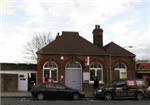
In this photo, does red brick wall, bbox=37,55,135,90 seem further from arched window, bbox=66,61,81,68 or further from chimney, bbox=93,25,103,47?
chimney, bbox=93,25,103,47

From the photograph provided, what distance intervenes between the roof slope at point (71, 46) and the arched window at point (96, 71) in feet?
4.42

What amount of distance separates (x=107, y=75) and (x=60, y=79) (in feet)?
17.6

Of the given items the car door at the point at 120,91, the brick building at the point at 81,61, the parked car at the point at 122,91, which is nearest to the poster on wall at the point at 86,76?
the brick building at the point at 81,61

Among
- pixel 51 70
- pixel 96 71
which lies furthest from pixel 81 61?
pixel 51 70

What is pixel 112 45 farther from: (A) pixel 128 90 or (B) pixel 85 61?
(A) pixel 128 90

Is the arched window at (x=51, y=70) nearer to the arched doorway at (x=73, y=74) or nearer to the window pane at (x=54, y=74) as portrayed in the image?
the window pane at (x=54, y=74)

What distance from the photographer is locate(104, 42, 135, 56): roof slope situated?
4928 centimetres

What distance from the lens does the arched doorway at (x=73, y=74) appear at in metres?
47.2

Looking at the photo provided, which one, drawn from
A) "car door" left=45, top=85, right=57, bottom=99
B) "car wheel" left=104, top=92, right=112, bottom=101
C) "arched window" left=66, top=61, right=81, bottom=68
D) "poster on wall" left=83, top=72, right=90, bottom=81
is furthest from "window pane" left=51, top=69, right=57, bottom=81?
"car wheel" left=104, top=92, right=112, bottom=101

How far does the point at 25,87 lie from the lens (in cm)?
5141

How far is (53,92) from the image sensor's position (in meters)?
35.9

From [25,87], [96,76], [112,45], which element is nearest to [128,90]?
[96,76]

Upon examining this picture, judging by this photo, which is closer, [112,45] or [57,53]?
[57,53]

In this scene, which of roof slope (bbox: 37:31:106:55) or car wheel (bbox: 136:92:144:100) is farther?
roof slope (bbox: 37:31:106:55)
